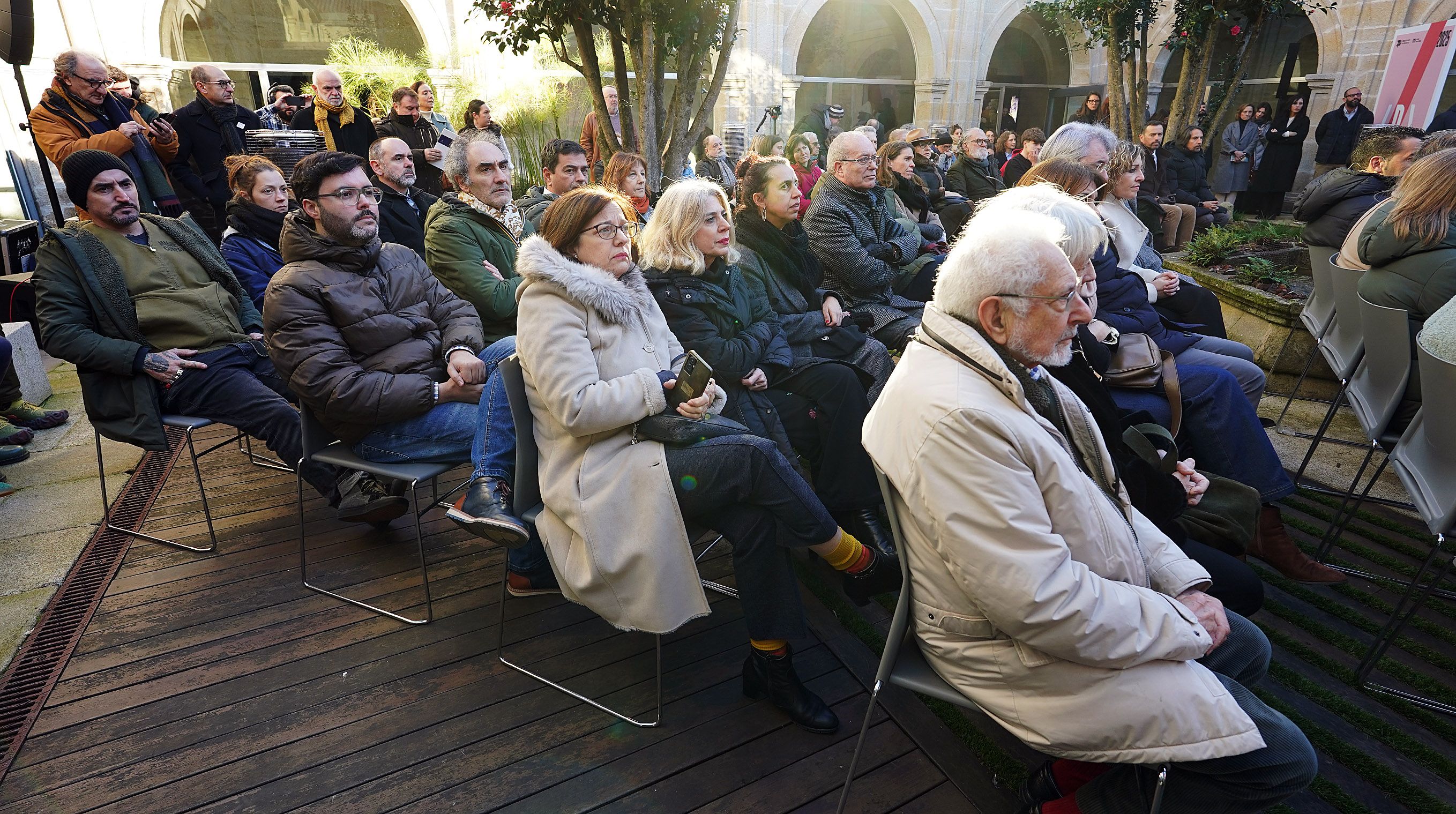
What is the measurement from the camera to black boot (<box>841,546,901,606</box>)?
2619 millimetres

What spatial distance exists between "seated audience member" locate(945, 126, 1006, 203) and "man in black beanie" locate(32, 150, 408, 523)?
6.74m

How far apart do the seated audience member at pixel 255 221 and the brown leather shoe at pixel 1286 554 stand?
4.55 metres

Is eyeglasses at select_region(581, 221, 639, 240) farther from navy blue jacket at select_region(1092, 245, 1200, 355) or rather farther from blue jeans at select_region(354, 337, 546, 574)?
navy blue jacket at select_region(1092, 245, 1200, 355)

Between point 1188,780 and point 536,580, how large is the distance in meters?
1.99

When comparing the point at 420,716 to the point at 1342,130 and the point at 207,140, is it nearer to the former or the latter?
the point at 207,140

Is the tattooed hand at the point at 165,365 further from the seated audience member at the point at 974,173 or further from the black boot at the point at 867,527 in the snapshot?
the seated audience member at the point at 974,173

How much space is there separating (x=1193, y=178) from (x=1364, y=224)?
6.01 meters

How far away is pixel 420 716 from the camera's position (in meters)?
2.26

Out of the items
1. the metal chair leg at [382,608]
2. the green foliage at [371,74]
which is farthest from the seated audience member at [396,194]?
the green foliage at [371,74]

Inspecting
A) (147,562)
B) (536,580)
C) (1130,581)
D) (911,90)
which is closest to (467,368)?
(536,580)

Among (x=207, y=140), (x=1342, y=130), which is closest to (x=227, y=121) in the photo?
(x=207, y=140)

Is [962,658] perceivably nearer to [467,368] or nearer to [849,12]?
[467,368]

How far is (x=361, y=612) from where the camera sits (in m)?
2.79

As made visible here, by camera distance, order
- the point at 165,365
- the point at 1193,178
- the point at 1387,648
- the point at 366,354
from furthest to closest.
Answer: the point at 1193,178, the point at 165,365, the point at 366,354, the point at 1387,648
